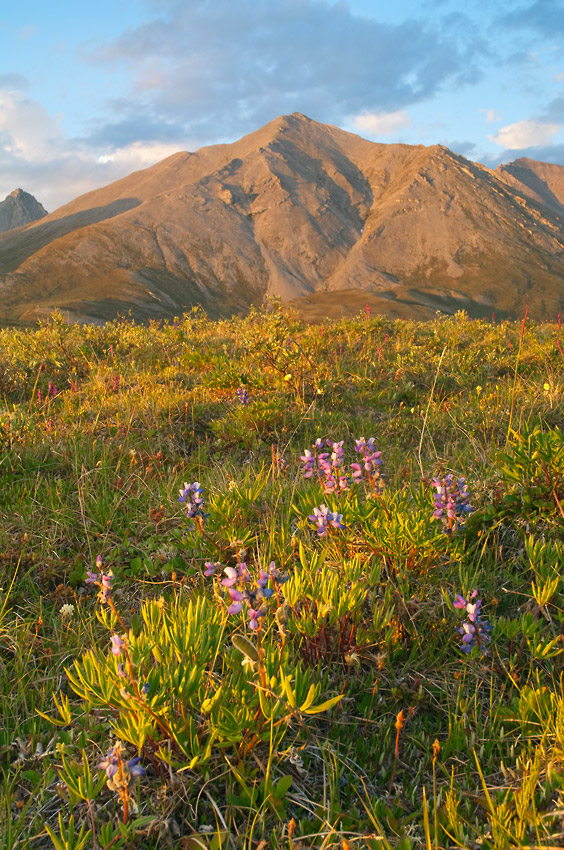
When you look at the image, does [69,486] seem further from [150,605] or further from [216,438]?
[150,605]

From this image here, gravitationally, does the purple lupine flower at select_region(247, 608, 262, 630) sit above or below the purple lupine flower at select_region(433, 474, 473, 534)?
above

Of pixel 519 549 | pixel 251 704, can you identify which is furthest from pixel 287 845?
pixel 519 549

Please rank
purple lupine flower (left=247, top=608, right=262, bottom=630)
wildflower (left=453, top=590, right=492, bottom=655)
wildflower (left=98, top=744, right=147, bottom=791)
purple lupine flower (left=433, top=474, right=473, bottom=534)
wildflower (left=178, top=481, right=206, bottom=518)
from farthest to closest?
1. wildflower (left=178, top=481, right=206, bottom=518)
2. purple lupine flower (left=433, top=474, right=473, bottom=534)
3. wildflower (left=453, top=590, right=492, bottom=655)
4. purple lupine flower (left=247, top=608, right=262, bottom=630)
5. wildflower (left=98, top=744, right=147, bottom=791)

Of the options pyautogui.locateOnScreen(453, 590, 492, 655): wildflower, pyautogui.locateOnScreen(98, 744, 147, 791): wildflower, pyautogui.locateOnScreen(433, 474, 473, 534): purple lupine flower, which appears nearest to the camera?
pyautogui.locateOnScreen(98, 744, 147, 791): wildflower

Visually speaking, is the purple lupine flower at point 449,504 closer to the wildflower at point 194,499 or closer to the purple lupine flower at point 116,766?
the wildflower at point 194,499

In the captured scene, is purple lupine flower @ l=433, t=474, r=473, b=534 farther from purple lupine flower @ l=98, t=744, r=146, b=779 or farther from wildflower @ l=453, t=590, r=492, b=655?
purple lupine flower @ l=98, t=744, r=146, b=779

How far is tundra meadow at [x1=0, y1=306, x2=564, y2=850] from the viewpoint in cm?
168

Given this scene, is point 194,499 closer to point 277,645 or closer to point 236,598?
point 277,645

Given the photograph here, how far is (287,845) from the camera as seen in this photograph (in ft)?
5.39

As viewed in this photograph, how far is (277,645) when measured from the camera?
2092 mm

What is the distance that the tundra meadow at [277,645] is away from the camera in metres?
1.68

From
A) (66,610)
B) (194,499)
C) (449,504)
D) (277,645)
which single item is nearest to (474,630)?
(449,504)

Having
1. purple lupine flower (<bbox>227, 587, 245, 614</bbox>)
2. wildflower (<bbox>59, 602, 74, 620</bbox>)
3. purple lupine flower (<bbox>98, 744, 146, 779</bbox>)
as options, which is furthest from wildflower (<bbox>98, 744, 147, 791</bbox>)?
wildflower (<bbox>59, 602, 74, 620</bbox>)

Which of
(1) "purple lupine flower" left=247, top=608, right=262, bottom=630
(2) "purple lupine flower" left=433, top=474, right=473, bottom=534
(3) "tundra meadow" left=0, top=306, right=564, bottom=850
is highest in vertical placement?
(1) "purple lupine flower" left=247, top=608, right=262, bottom=630
